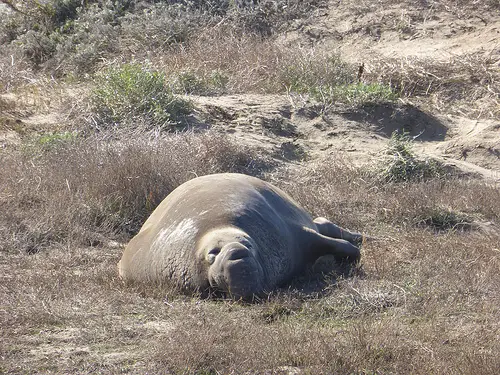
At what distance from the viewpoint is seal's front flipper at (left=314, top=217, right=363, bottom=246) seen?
8.37 metres

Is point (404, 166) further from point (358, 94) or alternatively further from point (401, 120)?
point (358, 94)

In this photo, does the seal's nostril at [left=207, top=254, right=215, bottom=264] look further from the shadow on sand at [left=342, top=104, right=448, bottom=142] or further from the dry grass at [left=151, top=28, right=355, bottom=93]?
the dry grass at [left=151, top=28, right=355, bottom=93]

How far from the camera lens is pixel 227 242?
6613 millimetres

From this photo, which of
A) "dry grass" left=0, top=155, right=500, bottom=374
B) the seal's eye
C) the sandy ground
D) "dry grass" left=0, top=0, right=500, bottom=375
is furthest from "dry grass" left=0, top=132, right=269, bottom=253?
the seal's eye

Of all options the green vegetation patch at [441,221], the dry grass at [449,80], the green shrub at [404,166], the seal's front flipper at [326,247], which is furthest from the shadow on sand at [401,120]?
the seal's front flipper at [326,247]

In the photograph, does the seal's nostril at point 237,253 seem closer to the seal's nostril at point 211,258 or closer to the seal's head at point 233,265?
the seal's head at point 233,265

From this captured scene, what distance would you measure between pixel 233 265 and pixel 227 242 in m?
0.29

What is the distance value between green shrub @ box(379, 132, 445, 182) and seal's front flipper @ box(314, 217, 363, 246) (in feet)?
8.73

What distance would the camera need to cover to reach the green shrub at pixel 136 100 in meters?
12.0

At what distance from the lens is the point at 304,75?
47.3 feet

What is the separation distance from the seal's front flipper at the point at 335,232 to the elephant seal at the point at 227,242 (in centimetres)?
21

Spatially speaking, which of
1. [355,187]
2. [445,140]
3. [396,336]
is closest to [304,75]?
[445,140]

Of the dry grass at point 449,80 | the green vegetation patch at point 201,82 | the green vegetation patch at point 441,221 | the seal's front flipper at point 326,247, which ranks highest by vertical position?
the green vegetation patch at point 201,82

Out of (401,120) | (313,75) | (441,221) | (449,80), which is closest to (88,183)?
(441,221)
